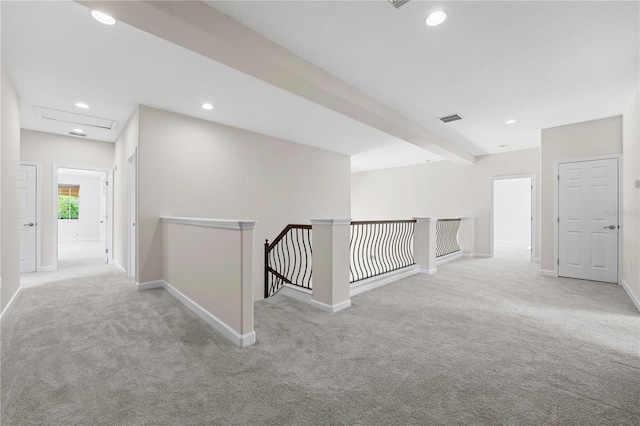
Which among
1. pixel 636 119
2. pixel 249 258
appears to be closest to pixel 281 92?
pixel 249 258

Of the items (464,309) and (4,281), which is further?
(464,309)

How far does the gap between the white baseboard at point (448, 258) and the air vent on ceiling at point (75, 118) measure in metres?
7.25

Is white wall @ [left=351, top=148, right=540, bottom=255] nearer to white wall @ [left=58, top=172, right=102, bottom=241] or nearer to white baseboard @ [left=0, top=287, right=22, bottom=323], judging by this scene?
white baseboard @ [left=0, top=287, right=22, bottom=323]

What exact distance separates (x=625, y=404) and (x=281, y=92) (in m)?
4.33

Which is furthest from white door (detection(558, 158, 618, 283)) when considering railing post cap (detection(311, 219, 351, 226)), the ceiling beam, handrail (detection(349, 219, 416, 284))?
railing post cap (detection(311, 219, 351, 226))

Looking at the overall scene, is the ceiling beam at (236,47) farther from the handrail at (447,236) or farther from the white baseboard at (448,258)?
the handrail at (447,236)

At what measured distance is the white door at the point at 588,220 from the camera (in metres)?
4.63

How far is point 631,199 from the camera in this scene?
152 inches

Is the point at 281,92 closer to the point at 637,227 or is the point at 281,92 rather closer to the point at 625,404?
the point at 625,404

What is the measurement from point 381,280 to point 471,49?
326 cm

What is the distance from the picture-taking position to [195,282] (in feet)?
10.9

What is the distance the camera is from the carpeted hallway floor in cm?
167

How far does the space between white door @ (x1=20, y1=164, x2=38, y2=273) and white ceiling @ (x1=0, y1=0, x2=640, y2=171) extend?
1.02 metres

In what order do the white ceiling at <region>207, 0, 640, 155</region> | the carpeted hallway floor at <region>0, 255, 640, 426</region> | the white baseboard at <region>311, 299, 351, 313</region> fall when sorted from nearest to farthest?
the carpeted hallway floor at <region>0, 255, 640, 426</region> < the white ceiling at <region>207, 0, 640, 155</region> < the white baseboard at <region>311, 299, 351, 313</region>
